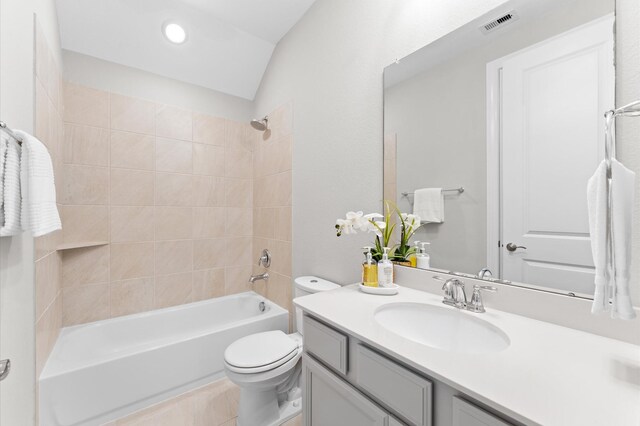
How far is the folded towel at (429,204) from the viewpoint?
3.86 ft

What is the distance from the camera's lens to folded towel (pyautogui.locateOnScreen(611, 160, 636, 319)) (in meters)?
0.59

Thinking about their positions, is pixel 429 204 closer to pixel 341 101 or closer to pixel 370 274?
pixel 370 274

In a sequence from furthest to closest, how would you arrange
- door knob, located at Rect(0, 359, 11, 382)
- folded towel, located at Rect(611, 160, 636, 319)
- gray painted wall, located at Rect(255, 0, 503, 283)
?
gray painted wall, located at Rect(255, 0, 503, 283), door knob, located at Rect(0, 359, 11, 382), folded towel, located at Rect(611, 160, 636, 319)

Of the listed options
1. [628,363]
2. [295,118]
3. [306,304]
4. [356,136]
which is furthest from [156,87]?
[628,363]

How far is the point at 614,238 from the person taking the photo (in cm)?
60

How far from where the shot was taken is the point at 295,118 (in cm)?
208

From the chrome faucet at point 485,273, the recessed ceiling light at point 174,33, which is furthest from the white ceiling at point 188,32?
the chrome faucet at point 485,273

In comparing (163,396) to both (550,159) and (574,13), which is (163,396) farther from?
(574,13)

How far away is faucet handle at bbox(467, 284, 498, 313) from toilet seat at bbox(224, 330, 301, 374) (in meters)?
1.00

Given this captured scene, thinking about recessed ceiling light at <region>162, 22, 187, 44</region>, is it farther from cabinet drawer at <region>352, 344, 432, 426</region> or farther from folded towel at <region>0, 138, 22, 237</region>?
cabinet drawer at <region>352, 344, 432, 426</region>

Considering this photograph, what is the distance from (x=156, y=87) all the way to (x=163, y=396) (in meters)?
2.31

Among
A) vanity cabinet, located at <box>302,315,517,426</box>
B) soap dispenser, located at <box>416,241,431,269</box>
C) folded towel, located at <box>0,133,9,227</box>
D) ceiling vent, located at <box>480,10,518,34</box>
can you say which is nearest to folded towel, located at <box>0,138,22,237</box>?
folded towel, located at <box>0,133,9,227</box>

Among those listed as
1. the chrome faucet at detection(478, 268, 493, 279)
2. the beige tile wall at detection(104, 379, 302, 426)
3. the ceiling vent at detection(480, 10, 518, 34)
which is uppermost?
the ceiling vent at detection(480, 10, 518, 34)

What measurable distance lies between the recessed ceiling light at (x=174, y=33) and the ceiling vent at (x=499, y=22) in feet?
6.91
